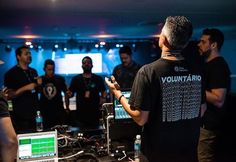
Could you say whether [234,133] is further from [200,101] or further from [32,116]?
[200,101]

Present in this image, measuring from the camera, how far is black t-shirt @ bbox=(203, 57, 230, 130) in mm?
2477

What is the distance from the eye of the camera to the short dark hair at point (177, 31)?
5.14 feet

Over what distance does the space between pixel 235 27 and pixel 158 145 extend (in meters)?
6.71

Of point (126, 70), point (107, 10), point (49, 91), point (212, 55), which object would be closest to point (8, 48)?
point (107, 10)

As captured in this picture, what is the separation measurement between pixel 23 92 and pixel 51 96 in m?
0.45

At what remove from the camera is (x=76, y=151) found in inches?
93.4

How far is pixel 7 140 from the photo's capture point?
159 centimetres

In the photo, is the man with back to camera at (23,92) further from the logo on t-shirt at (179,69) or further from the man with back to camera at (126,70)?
the logo on t-shirt at (179,69)

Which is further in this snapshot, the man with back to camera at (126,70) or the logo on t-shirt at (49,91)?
the man with back to camera at (126,70)

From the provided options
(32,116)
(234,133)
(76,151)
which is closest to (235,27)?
(234,133)

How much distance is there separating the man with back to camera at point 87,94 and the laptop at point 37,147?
1.95m

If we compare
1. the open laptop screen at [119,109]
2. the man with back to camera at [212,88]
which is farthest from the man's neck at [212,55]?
the open laptop screen at [119,109]

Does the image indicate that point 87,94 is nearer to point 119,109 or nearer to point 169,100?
point 119,109

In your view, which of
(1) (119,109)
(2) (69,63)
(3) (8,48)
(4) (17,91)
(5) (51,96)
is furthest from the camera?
(2) (69,63)
